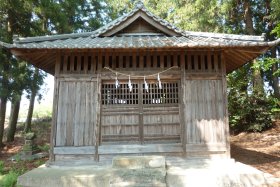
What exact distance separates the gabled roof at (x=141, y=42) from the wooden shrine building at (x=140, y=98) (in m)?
0.06

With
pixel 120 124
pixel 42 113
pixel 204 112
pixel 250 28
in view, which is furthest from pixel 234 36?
pixel 42 113

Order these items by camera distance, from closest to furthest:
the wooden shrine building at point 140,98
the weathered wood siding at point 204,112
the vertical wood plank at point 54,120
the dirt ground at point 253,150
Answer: the vertical wood plank at point 54,120 → the wooden shrine building at point 140,98 → the weathered wood siding at point 204,112 → the dirt ground at point 253,150

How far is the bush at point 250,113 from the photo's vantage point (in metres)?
15.6

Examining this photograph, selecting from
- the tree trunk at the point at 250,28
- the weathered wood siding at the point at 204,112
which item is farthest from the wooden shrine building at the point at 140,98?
the tree trunk at the point at 250,28

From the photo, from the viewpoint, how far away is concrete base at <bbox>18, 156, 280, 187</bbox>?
22.3 ft

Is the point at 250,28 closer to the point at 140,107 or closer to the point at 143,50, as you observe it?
the point at 143,50

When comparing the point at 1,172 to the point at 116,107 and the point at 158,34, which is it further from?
the point at 158,34

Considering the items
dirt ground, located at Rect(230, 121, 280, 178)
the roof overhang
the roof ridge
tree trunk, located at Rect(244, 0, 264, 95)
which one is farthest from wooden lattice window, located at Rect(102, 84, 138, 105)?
tree trunk, located at Rect(244, 0, 264, 95)

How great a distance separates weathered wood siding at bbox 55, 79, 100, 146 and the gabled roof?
4.35 ft

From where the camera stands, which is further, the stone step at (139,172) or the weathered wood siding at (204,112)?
the weathered wood siding at (204,112)

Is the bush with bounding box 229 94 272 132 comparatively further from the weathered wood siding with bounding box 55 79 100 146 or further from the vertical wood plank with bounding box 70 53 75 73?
the vertical wood plank with bounding box 70 53 75 73

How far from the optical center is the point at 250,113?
52.3ft

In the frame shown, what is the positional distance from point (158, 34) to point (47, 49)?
4.23m

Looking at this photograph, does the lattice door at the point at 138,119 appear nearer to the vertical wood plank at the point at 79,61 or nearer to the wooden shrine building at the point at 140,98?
the wooden shrine building at the point at 140,98
